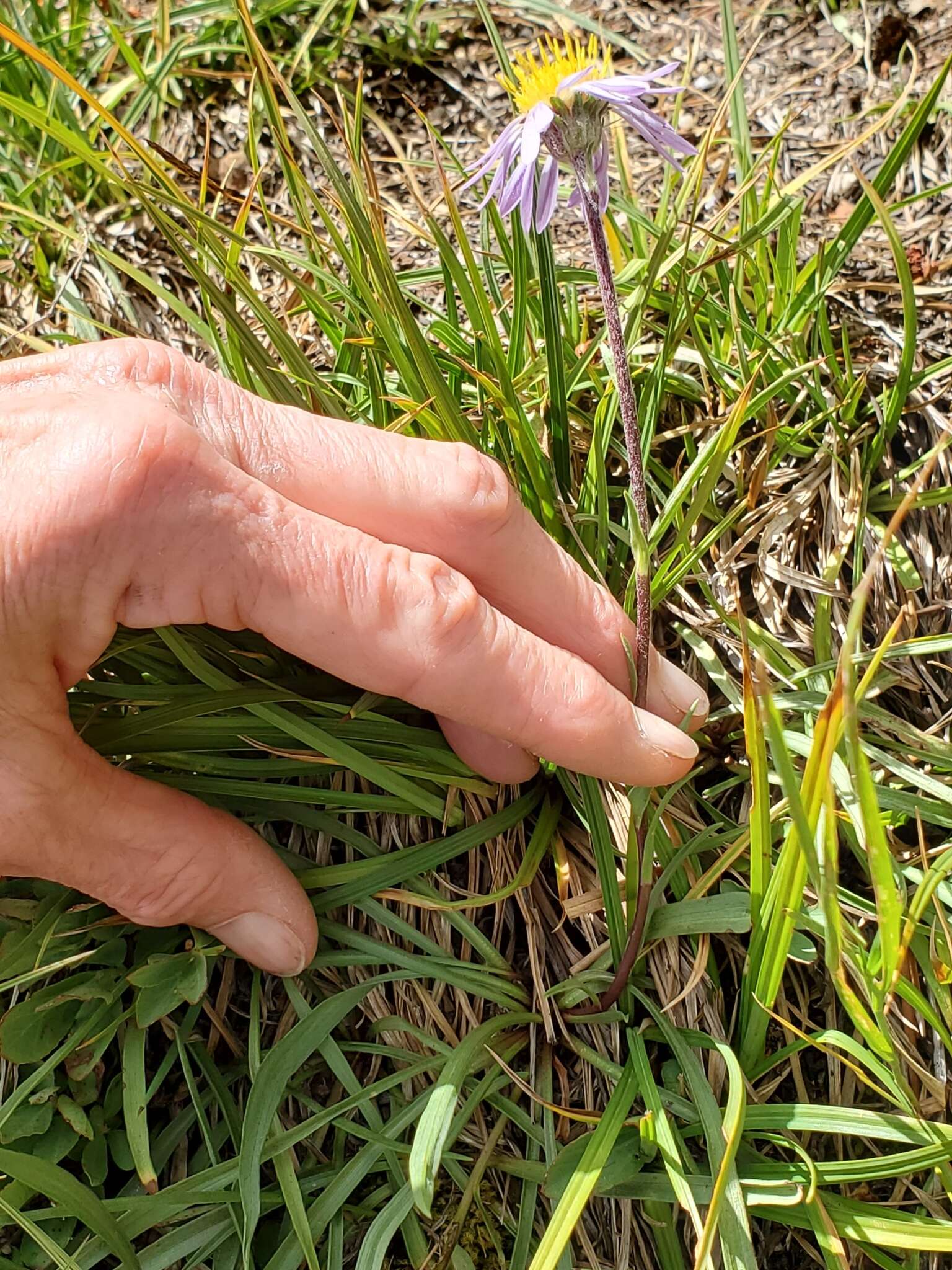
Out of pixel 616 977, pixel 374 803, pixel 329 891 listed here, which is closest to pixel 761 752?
pixel 616 977

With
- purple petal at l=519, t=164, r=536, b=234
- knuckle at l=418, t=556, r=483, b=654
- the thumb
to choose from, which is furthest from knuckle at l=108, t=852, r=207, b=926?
purple petal at l=519, t=164, r=536, b=234

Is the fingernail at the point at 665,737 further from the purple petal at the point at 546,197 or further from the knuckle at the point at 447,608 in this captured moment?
the purple petal at the point at 546,197

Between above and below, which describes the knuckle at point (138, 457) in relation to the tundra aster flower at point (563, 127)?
below

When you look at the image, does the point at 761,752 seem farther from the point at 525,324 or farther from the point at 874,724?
the point at 525,324

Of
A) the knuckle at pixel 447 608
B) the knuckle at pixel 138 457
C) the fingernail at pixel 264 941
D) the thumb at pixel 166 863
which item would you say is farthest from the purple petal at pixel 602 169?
the fingernail at pixel 264 941

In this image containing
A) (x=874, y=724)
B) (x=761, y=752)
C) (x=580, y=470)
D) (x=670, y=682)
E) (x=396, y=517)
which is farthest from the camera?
(x=580, y=470)

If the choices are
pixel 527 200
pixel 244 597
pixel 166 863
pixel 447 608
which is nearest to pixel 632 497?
pixel 447 608
